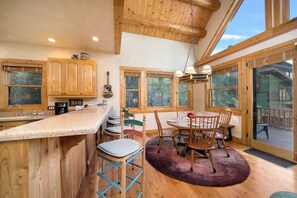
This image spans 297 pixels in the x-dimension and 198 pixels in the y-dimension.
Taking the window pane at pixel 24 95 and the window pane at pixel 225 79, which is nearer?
the window pane at pixel 24 95

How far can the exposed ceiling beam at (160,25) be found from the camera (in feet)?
12.6

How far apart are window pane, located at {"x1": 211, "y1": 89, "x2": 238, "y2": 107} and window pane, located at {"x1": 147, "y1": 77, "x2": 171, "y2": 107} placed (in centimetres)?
164

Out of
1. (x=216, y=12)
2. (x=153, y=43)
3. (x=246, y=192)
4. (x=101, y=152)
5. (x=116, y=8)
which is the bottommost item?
(x=246, y=192)

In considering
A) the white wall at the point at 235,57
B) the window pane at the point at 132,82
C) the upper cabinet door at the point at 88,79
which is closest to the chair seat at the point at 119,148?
the upper cabinet door at the point at 88,79

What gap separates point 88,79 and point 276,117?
187 inches

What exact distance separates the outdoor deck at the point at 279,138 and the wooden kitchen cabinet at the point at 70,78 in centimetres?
459

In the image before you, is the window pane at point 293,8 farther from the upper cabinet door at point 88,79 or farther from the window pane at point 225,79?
the upper cabinet door at point 88,79

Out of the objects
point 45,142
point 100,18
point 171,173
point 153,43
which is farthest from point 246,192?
point 153,43

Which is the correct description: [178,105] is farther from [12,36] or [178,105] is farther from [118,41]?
[12,36]

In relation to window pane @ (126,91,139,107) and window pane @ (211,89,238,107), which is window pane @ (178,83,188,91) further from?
window pane @ (126,91,139,107)

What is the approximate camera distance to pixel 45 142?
0.96 metres

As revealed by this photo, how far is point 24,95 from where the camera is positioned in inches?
131

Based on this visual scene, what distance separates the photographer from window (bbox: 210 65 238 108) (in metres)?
3.72

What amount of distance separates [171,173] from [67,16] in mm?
3330
